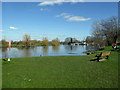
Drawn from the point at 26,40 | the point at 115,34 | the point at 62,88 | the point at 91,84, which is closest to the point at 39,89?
the point at 62,88

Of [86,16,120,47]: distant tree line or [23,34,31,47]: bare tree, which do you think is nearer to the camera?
[86,16,120,47]: distant tree line

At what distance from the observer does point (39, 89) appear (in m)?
4.25

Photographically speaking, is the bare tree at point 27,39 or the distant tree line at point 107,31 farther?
the bare tree at point 27,39

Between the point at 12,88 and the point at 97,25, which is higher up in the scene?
the point at 97,25

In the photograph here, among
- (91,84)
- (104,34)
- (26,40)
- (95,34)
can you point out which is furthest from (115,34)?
(26,40)

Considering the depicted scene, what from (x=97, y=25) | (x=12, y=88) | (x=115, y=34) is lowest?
(x=12, y=88)

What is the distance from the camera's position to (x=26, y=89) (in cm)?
426

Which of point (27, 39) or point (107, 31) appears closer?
point (107, 31)

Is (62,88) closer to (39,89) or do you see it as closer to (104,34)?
(39,89)

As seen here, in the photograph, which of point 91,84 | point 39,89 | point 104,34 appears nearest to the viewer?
Result: point 39,89

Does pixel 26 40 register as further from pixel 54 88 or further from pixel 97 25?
pixel 54 88

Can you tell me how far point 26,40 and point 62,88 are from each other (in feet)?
307

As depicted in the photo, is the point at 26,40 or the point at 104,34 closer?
the point at 104,34

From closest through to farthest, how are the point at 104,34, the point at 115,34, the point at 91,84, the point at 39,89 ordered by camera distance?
the point at 39,89, the point at 91,84, the point at 115,34, the point at 104,34
